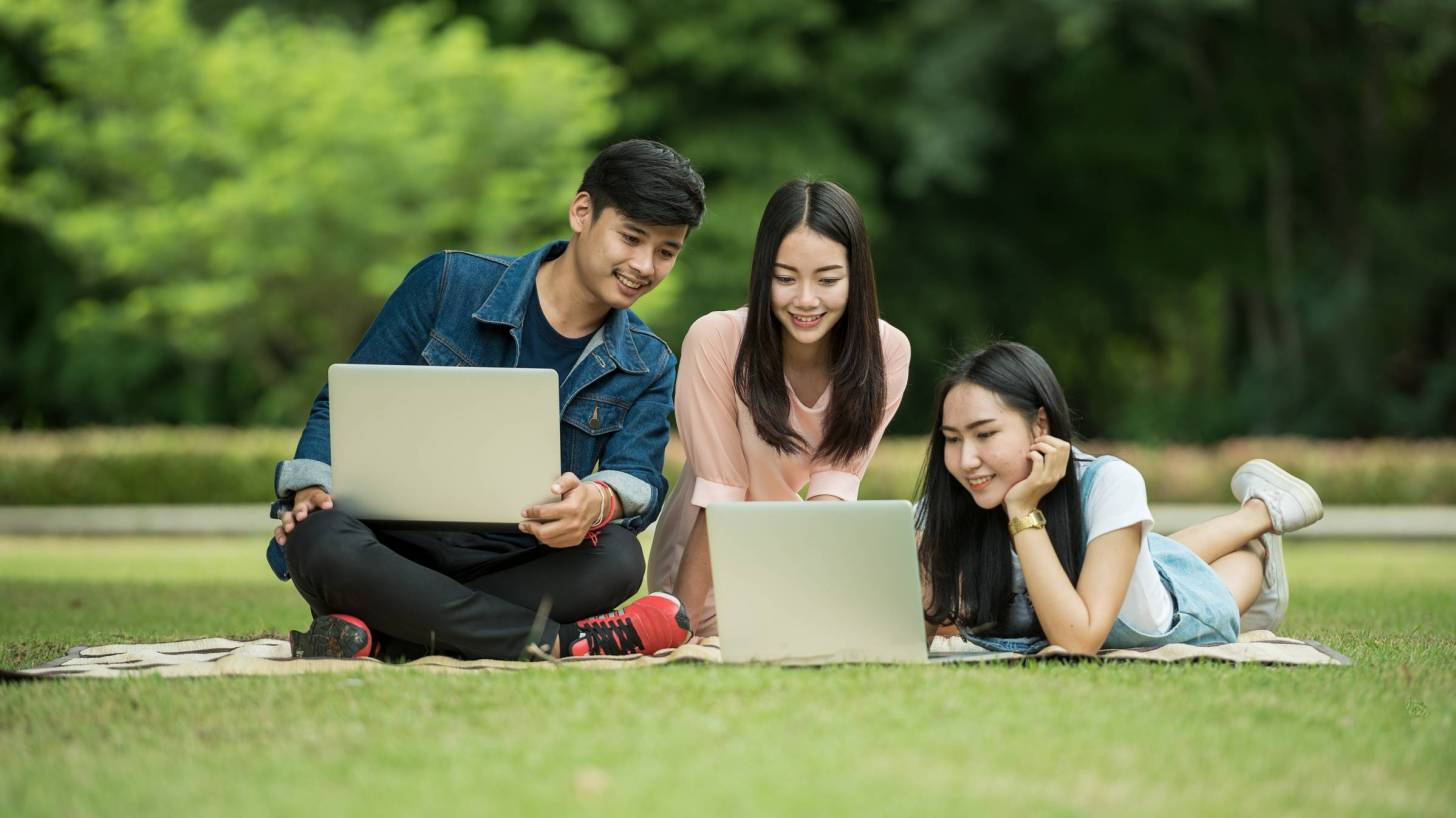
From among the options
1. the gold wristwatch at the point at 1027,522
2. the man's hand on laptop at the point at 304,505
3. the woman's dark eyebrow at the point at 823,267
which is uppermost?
the woman's dark eyebrow at the point at 823,267

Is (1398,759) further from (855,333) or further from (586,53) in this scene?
(586,53)

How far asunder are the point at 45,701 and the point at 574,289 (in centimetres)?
186

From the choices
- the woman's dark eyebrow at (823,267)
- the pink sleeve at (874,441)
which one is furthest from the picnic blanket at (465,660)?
the woman's dark eyebrow at (823,267)

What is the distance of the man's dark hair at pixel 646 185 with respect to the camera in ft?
15.0

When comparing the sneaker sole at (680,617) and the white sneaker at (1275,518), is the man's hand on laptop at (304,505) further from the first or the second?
the white sneaker at (1275,518)

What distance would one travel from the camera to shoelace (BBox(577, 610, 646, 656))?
4.42m

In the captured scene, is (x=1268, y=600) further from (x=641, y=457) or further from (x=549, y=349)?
(x=549, y=349)

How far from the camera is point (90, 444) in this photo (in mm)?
15594

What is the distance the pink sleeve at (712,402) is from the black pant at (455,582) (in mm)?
472

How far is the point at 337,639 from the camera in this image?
14.0 ft

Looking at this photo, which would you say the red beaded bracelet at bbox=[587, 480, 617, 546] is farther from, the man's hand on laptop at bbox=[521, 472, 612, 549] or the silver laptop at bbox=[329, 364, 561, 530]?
the silver laptop at bbox=[329, 364, 561, 530]

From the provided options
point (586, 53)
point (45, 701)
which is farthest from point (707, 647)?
point (586, 53)

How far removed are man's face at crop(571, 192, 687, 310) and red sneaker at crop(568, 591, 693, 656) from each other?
854 millimetres

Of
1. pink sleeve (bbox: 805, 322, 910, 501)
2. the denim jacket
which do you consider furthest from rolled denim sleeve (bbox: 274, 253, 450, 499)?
pink sleeve (bbox: 805, 322, 910, 501)
